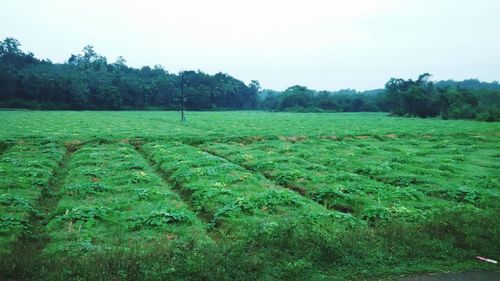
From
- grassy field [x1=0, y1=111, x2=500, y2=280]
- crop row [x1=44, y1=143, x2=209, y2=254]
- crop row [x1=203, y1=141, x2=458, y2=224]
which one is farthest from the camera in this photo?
crop row [x1=203, y1=141, x2=458, y2=224]

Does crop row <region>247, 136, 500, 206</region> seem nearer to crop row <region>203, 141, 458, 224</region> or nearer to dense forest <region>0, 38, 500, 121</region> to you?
crop row <region>203, 141, 458, 224</region>

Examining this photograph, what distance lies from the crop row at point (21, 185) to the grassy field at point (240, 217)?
58 mm

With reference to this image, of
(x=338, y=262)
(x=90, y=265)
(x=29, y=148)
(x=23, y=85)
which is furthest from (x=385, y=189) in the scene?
(x=23, y=85)

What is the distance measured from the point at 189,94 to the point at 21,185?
433 ft

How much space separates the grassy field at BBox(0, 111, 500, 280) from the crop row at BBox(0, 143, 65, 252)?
2.3 inches

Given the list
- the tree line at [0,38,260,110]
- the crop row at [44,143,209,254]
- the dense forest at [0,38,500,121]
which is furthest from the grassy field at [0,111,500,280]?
the tree line at [0,38,260,110]

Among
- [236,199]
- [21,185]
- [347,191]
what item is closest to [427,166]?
[347,191]

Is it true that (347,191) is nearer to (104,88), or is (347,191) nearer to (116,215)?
(116,215)

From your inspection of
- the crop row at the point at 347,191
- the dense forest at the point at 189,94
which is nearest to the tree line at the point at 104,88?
the dense forest at the point at 189,94

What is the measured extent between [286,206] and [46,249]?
26.3ft

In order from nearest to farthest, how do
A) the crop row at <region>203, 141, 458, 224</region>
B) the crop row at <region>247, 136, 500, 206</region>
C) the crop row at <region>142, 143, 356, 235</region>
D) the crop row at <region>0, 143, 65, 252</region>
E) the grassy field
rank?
the grassy field → the crop row at <region>0, 143, 65, 252</region> → the crop row at <region>142, 143, 356, 235</region> → the crop row at <region>203, 141, 458, 224</region> → the crop row at <region>247, 136, 500, 206</region>

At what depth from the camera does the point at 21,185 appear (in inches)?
633

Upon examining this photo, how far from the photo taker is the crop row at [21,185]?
11145mm

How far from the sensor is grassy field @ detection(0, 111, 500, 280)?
319 inches
